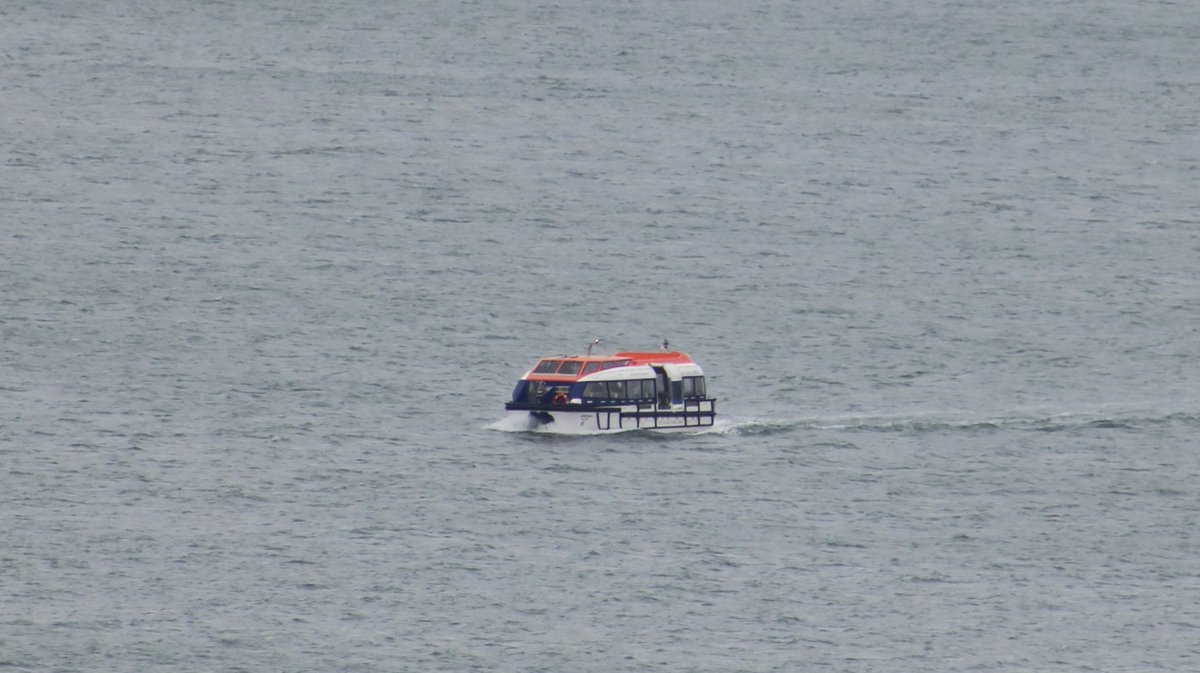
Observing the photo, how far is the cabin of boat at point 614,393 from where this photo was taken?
85625 millimetres

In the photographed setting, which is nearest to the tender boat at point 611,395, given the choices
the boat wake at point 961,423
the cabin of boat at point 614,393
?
the cabin of boat at point 614,393

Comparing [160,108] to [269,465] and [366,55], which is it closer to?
[366,55]

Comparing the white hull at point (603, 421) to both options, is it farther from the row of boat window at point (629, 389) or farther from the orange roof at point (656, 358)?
the orange roof at point (656, 358)

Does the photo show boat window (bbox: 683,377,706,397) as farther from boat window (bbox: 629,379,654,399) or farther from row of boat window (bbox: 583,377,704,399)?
boat window (bbox: 629,379,654,399)

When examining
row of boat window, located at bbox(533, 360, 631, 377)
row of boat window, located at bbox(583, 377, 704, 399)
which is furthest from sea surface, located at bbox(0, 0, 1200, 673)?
row of boat window, located at bbox(533, 360, 631, 377)

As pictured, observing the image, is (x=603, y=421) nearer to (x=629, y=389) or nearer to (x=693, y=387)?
(x=629, y=389)

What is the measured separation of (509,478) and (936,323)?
3828cm

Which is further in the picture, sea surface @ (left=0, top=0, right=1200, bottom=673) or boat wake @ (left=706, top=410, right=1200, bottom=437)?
boat wake @ (left=706, top=410, right=1200, bottom=437)

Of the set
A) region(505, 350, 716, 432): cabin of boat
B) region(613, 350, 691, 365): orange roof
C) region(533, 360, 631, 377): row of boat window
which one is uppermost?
region(613, 350, 691, 365): orange roof

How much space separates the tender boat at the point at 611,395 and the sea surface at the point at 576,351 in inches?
51.1

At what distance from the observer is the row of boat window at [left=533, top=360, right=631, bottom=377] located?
283 ft

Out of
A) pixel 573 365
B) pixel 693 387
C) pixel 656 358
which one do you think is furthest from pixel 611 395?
pixel 693 387

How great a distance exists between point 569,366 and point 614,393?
210cm

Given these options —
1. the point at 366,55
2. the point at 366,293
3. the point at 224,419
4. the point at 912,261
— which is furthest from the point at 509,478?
Result: the point at 366,55
